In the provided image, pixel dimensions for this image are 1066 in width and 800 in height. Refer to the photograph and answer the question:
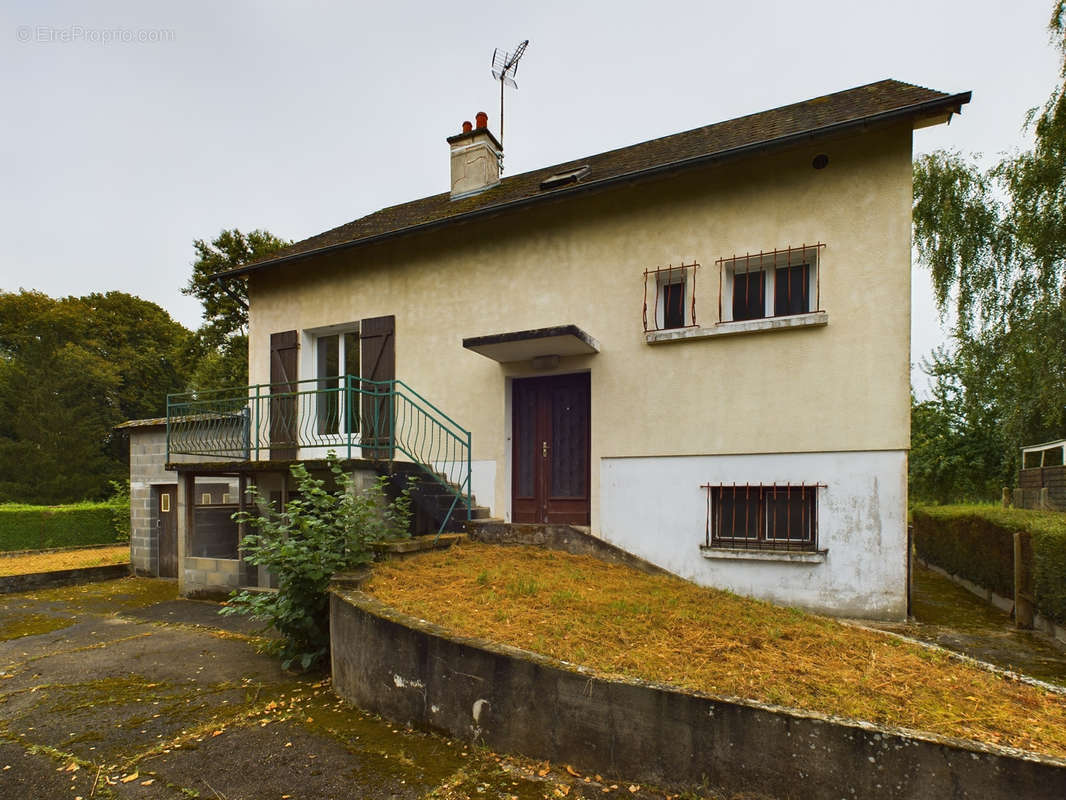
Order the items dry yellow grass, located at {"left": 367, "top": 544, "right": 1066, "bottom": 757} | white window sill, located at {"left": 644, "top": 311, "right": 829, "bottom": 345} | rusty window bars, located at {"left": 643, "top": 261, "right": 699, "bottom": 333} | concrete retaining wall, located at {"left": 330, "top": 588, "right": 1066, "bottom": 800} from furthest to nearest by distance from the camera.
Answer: rusty window bars, located at {"left": 643, "top": 261, "right": 699, "bottom": 333}
white window sill, located at {"left": 644, "top": 311, "right": 829, "bottom": 345}
dry yellow grass, located at {"left": 367, "top": 544, "right": 1066, "bottom": 757}
concrete retaining wall, located at {"left": 330, "top": 588, "right": 1066, "bottom": 800}

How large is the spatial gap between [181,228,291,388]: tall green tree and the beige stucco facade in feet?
48.2

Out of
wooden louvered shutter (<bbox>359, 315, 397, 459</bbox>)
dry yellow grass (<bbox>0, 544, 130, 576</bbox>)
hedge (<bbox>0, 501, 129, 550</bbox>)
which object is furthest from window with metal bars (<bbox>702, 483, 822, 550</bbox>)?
hedge (<bbox>0, 501, 129, 550</bbox>)

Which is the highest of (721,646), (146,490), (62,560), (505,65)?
(505,65)

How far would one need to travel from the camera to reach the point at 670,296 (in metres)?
7.07

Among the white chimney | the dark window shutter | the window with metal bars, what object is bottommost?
the window with metal bars

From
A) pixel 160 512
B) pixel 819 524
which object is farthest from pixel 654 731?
pixel 160 512

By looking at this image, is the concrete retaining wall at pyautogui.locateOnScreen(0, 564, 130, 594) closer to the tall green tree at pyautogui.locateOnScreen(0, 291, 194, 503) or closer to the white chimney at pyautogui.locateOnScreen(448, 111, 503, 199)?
the white chimney at pyautogui.locateOnScreen(448, 111, 503, 199)

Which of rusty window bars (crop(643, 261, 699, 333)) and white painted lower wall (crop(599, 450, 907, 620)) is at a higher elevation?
rusty window bars (crop(643, 261, 699, 333))

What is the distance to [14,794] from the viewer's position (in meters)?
3.04

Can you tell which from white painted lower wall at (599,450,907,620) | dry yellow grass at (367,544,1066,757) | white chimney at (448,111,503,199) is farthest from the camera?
white chimney at (448,111,503,199)

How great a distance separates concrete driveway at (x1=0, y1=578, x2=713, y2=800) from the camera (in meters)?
3.02

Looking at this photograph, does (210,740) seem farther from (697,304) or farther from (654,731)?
(697,304)

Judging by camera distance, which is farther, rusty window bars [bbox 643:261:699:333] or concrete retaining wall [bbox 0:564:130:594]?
concrete retaining wall [bbox 0:564:130:594]

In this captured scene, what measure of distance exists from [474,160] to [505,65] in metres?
2.80
